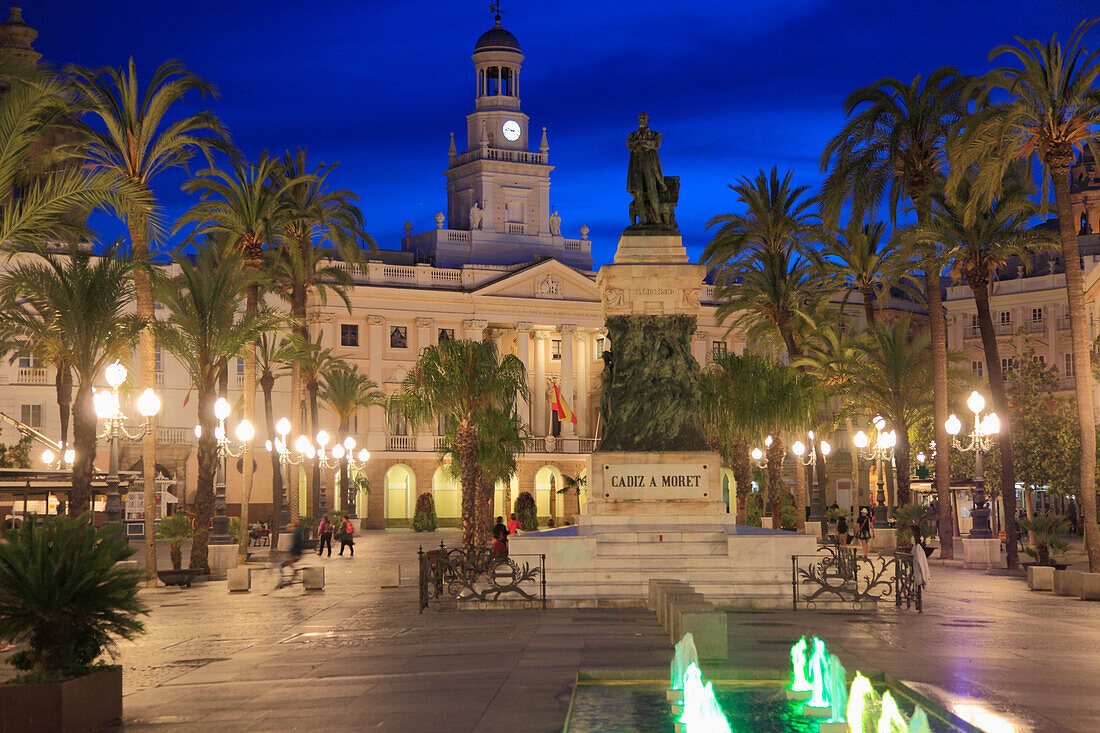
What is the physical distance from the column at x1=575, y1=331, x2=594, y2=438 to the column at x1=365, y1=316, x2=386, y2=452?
49.5 feet

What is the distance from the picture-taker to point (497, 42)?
300 feet

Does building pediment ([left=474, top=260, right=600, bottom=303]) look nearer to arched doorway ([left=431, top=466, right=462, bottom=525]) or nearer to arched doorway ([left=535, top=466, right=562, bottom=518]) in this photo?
arched doorway ([left=535, top=466, right=562, bottom=518])

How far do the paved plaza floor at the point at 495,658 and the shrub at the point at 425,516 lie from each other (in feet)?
162

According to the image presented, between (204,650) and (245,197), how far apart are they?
2371 cm

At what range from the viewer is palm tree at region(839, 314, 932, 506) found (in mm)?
47312

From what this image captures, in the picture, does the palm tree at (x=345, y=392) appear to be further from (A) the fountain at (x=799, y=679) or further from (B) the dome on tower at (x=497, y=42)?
(A) the fountain at (x=799, y=679)

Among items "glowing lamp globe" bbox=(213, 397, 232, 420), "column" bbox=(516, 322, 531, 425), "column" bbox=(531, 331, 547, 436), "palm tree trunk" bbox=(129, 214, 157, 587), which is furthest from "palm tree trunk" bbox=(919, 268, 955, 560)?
"column" bbox=(531, 331, 547, 436)

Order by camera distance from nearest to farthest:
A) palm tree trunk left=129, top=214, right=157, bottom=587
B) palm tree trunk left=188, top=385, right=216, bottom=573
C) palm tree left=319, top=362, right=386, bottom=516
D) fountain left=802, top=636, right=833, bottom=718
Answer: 1. fountain left=802, top=636, right=833, bottom=718
2. palm tree trunk left=129, top=214, right=157, bottom=587
3. palm tree trunk left=188, top=385, right=216, bottom=573
4. palm tree left=319, top=362, right=386, bottom=516

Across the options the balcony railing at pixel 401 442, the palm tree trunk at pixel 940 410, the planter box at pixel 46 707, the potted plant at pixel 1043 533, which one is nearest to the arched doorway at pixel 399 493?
the balcony railing at pixel 401 442

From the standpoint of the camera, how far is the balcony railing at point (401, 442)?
80.4 metres

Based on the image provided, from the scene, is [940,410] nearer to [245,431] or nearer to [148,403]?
[245,431]

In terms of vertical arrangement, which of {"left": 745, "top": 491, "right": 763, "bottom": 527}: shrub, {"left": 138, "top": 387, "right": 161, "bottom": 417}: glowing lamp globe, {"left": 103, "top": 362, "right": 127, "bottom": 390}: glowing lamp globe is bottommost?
{"left": 745, "top": 491, "right": 763, "bottom": 527}: shrub

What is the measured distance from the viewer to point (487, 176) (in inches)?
3516

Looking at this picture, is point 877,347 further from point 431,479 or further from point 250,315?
point 431,479
